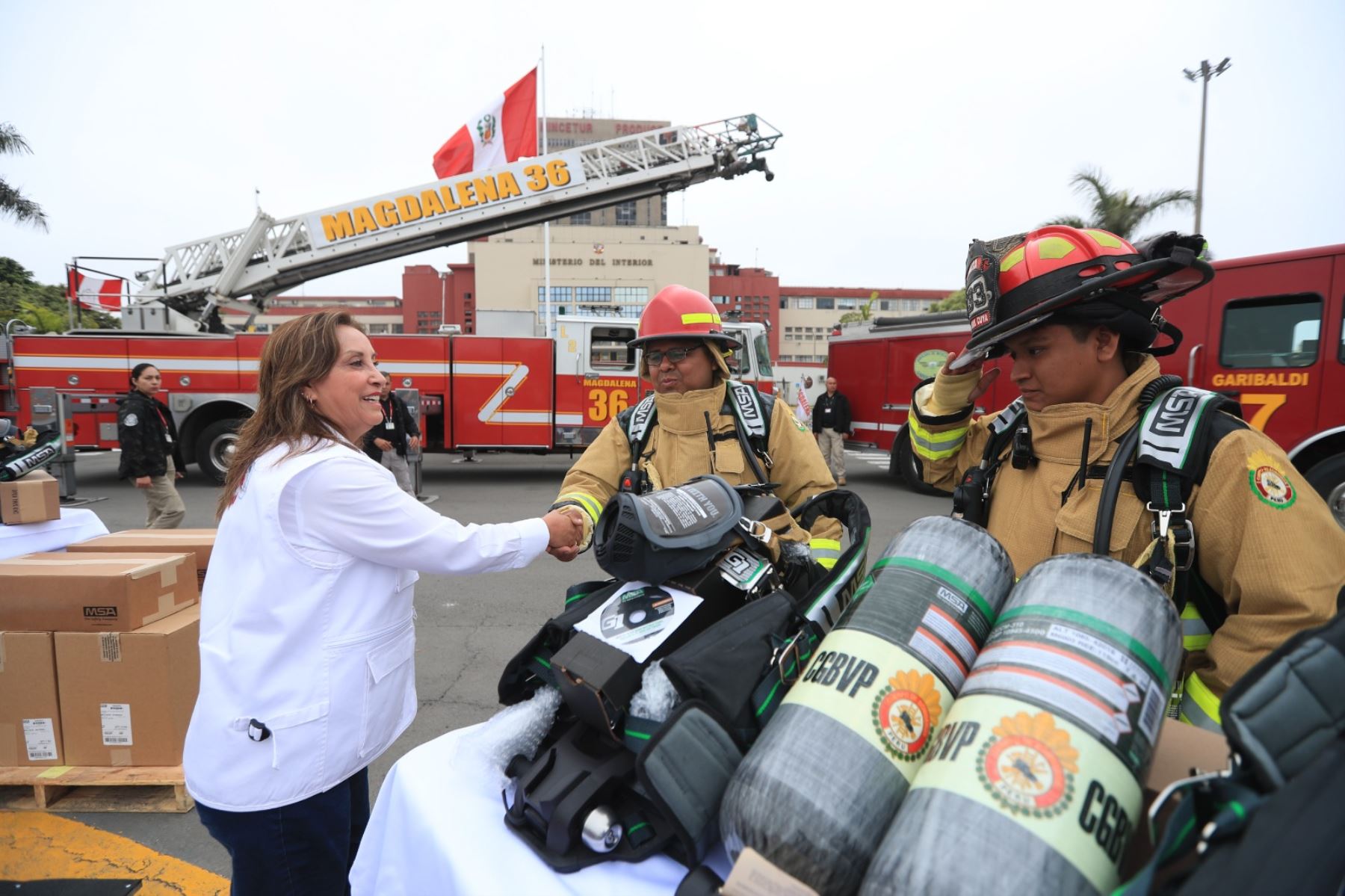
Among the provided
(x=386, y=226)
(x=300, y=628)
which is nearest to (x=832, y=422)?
(x=386, y=226)

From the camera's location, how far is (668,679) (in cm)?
104

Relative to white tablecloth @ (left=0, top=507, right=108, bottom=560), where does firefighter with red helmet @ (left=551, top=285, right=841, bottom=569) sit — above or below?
above

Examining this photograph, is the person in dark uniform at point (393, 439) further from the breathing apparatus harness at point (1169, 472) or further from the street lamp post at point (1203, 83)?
the street lamp post at point (1203, 83)

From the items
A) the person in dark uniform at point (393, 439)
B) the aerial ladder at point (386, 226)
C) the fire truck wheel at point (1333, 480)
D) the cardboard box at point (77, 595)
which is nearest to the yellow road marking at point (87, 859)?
the cardboard box at point (77, 595)

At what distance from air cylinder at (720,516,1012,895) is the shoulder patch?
0.56 meters

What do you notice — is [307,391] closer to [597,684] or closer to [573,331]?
[597,684]

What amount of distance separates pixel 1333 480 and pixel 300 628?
8168 millimetres

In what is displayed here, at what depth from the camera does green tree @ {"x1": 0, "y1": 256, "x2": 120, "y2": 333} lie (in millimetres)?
24641

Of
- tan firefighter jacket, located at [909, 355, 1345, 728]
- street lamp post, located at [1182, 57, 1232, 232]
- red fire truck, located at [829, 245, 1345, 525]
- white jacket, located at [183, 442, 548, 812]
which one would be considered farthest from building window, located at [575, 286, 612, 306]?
tan firefighter jacket, located at [909, 355, 1345, 728]

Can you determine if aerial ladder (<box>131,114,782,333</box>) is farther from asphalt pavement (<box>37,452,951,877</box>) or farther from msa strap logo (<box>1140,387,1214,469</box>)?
msa strap logo (<box>1140,387,1214,469</box>)

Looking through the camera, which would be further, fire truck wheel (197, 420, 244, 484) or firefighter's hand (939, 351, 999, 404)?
fire truck wheel (197, 420, 244, 484)

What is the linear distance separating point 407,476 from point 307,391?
658 cm

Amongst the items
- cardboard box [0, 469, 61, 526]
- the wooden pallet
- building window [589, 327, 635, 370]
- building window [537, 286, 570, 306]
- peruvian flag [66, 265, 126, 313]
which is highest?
building window [537, 286, 570, 306]

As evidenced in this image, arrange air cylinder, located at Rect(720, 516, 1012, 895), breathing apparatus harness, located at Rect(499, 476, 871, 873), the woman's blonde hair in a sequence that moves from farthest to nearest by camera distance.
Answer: the woman's blonde hair, breathing apparatus harness, located at Rect(499, 476, 871, 873), air cylinder, located at Rect(720, 516, 1012, 895)
